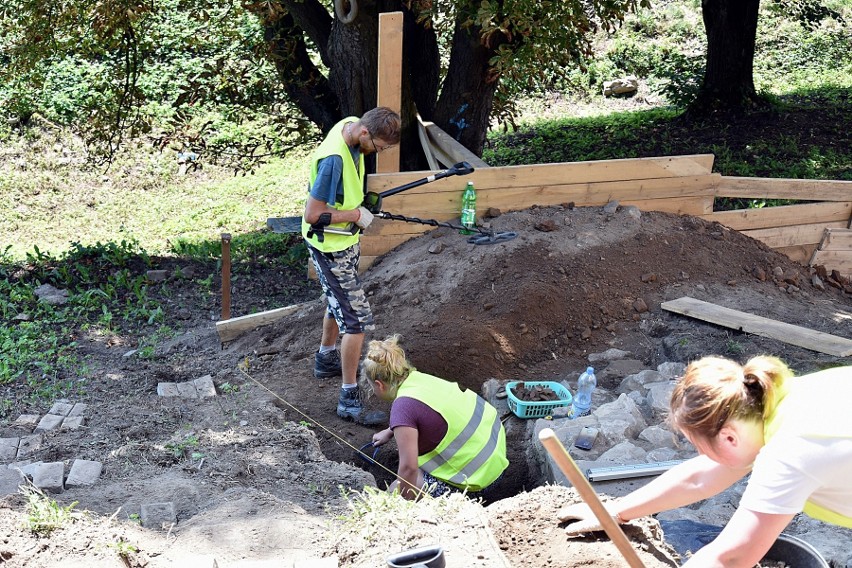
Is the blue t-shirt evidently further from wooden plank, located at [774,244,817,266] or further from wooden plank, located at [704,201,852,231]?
wooden plank, located at [774,244,817,266]

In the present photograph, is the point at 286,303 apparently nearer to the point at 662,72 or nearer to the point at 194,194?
the point at 194,194

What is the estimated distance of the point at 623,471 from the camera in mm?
4414

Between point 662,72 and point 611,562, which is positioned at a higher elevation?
point 662,72

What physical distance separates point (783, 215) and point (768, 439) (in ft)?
20.5

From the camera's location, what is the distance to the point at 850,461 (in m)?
2.22

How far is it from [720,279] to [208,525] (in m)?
5.01

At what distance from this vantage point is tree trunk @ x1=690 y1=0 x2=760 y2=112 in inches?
451

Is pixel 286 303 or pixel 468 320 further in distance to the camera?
pixel 286 303

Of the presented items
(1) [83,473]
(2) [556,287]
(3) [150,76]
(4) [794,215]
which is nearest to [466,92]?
(2) [556,287]

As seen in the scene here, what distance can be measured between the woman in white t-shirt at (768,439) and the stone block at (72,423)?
403 centimetres

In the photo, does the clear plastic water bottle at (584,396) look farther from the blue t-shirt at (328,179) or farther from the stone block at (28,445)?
the stone block at (28,445)

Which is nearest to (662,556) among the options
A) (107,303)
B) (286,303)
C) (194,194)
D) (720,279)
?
(720,279)

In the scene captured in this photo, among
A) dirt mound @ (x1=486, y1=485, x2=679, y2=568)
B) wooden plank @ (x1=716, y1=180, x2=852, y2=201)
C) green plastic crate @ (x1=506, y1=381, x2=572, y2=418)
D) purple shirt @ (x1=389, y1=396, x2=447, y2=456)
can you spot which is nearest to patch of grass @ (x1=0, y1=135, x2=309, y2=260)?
green plastic crate @ (x1=506, y1=381, x2=572, y2=418)

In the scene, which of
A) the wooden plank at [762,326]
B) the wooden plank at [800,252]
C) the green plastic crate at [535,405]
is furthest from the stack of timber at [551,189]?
the green plastic crate at [535,405]
